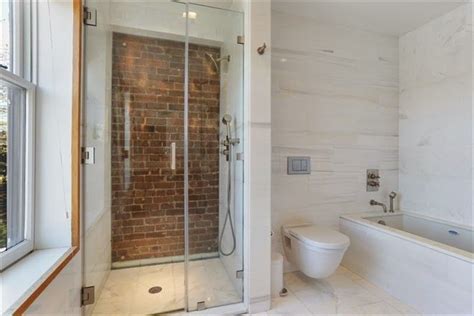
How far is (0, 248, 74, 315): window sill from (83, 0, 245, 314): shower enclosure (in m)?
0.50

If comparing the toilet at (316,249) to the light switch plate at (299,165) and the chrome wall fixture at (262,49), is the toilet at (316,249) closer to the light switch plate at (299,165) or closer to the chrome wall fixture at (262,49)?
the light switch plate at (299,165)

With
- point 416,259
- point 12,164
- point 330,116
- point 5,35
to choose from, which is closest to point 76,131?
point 12,164

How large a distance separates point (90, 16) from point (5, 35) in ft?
1.84

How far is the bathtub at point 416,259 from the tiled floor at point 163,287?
1.23 m

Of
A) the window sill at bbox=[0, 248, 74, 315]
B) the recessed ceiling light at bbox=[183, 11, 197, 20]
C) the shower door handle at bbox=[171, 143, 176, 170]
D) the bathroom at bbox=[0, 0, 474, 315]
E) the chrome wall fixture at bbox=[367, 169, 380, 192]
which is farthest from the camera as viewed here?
the chrome wall fixture at bbox=[367, 169, 380, 192]

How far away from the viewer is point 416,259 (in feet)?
6.01

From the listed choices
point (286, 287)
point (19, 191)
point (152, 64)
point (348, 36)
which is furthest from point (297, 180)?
point (19, 191)

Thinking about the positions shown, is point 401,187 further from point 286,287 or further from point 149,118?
point 149,118

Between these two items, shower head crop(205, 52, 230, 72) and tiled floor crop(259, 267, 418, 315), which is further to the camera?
shower head crop(205, 52, 230, 72)

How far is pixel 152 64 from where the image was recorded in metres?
2.32

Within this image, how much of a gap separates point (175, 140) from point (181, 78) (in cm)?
58

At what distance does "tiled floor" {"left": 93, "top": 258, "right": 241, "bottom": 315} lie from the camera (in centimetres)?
180

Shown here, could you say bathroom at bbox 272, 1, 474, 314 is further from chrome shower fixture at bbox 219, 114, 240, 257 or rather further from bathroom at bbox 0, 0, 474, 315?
chrome shower fixture at bbox 219, 114, 240, 257

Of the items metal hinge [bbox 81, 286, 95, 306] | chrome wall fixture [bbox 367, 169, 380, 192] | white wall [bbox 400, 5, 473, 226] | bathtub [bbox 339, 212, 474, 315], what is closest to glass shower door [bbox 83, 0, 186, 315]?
metal hinge [bbox 81, 286, 95, 306]
